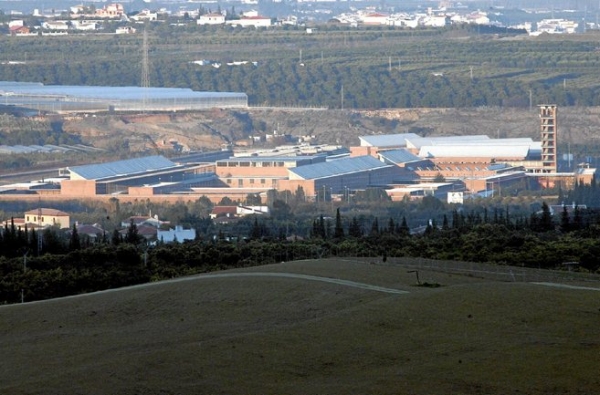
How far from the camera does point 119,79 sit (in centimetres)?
15525

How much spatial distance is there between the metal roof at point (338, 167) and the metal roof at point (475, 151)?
17.0ft

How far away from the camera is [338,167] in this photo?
91688mm

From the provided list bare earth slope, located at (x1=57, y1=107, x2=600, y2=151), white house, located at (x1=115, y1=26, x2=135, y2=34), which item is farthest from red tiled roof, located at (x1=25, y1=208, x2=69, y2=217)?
white house, located at (x1=115, y1=26, x2=135, y2=34)

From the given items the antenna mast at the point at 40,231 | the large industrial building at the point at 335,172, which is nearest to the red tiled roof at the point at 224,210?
the large industrial building at the point at 335,172

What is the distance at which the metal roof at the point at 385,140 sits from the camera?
4126 inches

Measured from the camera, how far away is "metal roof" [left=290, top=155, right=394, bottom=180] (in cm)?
8756

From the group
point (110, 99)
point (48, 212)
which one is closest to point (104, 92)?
point (110, 99)

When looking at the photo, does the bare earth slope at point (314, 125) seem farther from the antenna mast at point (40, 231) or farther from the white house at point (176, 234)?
the white house at point (176, 234)

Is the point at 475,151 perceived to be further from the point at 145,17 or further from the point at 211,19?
the point at 145,17

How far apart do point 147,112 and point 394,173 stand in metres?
32.1

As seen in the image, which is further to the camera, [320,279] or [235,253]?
[235,253]

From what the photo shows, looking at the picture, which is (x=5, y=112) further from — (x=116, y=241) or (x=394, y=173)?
(x=116, y=241)

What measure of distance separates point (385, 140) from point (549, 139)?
11000mm

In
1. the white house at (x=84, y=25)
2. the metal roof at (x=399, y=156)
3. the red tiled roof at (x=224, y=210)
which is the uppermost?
the red tiled roof at (x=224, y=210)
